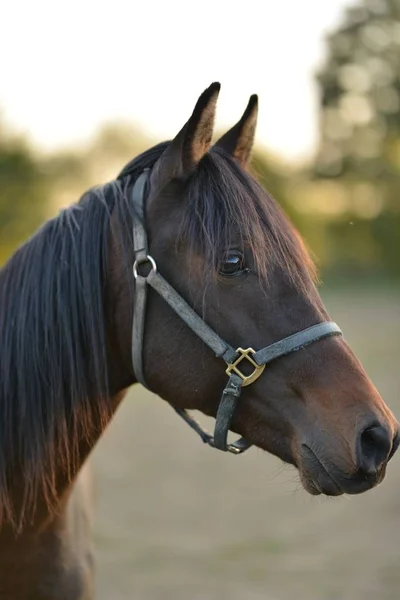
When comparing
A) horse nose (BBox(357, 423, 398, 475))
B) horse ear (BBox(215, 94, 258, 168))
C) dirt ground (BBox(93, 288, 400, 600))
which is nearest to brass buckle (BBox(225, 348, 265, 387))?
horse nose (BBox(357, 423, 398, 475))

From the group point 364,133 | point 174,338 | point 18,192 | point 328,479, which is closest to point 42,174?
point 18,192

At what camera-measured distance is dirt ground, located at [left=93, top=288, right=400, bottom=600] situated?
450 centimetres

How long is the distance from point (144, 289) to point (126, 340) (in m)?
0.18

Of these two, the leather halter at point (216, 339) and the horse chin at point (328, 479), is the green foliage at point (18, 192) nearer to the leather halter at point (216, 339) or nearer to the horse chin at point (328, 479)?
the leather halter at point (216, 339)

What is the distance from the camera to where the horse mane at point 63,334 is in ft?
6.52

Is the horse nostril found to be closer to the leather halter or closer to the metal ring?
the leather halter

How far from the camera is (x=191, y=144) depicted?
1.97 metres

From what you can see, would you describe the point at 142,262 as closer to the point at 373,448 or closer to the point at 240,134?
the point at 240,134

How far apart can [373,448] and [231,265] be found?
591 millimetres

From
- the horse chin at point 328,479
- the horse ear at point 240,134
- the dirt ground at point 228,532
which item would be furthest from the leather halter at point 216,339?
the dirt ground at point 228,532

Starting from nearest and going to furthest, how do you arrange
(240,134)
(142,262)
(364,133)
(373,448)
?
1. (373,448)
2. (142,262)
3. (240,134)
4. (364,133)

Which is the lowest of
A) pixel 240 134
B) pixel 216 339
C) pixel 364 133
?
pixel 364 133

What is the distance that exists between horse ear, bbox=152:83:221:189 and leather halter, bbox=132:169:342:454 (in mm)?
117

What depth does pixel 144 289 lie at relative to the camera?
197 centimetres
